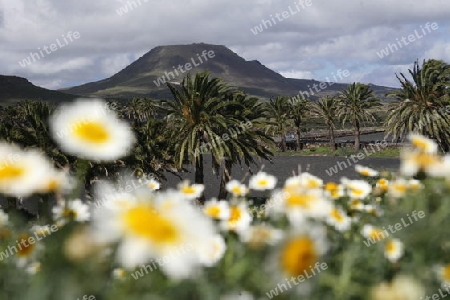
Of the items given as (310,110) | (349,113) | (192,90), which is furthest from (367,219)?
(310,110)

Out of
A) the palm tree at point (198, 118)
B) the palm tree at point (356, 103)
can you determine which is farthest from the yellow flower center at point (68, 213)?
the palm tree at point (356, 103)

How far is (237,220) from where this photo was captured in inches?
91.8

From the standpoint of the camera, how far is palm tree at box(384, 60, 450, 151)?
48875 millimetres

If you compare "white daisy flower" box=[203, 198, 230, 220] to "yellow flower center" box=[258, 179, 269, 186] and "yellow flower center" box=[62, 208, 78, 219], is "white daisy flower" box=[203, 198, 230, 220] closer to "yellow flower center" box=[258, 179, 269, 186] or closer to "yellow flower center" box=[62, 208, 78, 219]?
"yellow flower center" box=[258, 179, 269, 186]

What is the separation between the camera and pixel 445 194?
8.30 ft

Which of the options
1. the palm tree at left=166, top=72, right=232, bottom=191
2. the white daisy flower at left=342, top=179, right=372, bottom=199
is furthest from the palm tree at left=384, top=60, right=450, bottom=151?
the white daisy flower at left=342, top=179, right=372, bottom=199

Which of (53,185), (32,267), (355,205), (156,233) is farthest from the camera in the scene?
(355,205)

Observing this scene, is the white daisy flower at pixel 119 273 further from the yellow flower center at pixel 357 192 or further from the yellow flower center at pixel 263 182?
the yellow flower center at pixel 357 192

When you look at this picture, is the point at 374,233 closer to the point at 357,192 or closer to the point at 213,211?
the point at 357,192

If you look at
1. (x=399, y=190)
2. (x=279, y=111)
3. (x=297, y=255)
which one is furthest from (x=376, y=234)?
(x=279, y=111)

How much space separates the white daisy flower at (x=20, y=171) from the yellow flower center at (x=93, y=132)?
18 centimetres

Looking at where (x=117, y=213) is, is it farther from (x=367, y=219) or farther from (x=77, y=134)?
(x=367, y=219)

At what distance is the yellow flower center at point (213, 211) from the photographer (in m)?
2.39

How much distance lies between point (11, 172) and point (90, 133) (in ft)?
0.95
